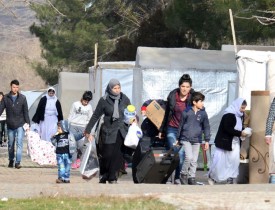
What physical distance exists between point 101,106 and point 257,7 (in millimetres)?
11562

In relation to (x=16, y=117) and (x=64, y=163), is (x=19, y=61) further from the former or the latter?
(x=64, y=163)

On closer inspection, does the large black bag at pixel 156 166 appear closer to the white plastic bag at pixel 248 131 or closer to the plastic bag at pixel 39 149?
the white plastic bag at pixel 248 131

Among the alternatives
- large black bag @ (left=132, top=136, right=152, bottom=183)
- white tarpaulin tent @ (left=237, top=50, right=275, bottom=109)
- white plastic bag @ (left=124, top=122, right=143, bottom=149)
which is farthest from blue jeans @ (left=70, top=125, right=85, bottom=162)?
white plastic bag @ (left=124, top=122, right=143, bottom=149)

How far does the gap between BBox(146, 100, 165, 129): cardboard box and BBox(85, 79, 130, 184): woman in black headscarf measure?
7.55ft

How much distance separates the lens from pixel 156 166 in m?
14.9

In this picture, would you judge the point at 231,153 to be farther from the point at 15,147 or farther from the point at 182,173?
the point at 15,147

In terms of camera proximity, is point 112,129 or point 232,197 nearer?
point 232,197

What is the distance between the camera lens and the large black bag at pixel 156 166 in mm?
14891

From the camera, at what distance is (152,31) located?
144ft

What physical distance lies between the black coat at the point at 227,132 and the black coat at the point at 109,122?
1.82 meters

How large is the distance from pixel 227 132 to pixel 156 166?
1.68m

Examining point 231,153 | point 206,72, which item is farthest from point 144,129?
point 206,72

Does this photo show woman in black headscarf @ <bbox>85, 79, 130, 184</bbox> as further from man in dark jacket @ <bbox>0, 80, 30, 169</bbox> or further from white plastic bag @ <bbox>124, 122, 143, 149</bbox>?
man in dark jacket @ <bbox>0, 80, 30, 169</bbox>

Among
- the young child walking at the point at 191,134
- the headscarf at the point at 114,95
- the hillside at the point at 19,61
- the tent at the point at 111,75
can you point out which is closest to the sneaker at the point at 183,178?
the young child walking at the point at 191,134
